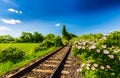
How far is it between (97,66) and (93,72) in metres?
0.23

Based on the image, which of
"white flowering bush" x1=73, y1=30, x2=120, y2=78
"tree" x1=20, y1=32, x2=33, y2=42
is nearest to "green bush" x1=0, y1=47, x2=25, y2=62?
"white flowering bush" x1=73, y1=30, x2=120, y2=78

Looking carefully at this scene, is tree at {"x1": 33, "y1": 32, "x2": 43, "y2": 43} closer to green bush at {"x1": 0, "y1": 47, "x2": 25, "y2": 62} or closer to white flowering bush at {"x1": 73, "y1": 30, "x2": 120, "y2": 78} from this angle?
green bush at {"x1": 0, "y1": 47, "x2": 25, "y2": 62}

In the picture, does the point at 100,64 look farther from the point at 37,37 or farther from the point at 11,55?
the point at 37,37

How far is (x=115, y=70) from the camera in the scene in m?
5.75

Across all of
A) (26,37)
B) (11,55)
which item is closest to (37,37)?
(26,37)

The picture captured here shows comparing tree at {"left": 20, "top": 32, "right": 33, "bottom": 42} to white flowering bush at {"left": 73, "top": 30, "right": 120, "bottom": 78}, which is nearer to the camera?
white flowering bush at {"left": 73, "top": 30, "right": 120, "bottom": 78}

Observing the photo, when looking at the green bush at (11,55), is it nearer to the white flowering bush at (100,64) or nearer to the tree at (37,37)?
the white flowering bush at (100,64)

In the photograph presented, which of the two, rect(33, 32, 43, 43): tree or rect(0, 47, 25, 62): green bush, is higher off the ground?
rect(33, 32, 43, 43): tree

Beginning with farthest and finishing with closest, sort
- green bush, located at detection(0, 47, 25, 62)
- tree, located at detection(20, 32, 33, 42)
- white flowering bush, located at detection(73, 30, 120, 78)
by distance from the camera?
1. tree, located at detection(20, 32, 33, 42)
2. green bush, located at detection(0, 47, 25, 62)
3. white flowering bush, located at detection(73, 30, 120, 78)

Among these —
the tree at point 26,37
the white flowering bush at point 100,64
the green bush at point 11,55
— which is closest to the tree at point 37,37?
the tree at point 26,37

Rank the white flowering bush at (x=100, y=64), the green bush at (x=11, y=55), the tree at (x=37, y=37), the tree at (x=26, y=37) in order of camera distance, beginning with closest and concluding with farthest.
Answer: the white flowering bush at (x=100, y=64) < the green bush at (x=11, y=55) < the tree at (x=26, y=37) < the tree at (x=37, y=37)

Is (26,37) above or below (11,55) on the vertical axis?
above

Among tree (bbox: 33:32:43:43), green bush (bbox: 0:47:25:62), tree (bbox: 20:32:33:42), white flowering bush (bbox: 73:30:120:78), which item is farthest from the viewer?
tree (bbox: 33:32:43:43)

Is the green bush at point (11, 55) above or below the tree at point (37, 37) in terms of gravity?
below
